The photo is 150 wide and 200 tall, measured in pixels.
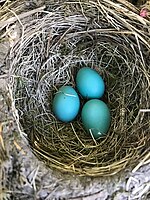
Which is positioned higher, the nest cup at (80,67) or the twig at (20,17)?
the twig at (20,17)

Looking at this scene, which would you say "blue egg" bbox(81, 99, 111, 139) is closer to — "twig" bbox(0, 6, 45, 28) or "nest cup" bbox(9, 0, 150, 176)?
"nest cup" bbox(9, 0, 150, 176)

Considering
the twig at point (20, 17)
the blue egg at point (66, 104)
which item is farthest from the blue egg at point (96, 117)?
the twig at point (20, 17)

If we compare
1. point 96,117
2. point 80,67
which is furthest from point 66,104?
point 80,67

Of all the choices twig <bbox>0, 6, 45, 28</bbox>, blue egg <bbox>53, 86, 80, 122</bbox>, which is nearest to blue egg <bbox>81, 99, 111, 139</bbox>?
blue egg <bbox>53, 86, 80, 122</bbox>

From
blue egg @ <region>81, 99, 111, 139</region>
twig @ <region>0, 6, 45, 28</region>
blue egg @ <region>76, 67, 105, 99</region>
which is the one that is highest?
twig @ <region>0, 6, 45, 28</region>

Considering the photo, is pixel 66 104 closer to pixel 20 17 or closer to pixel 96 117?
pixel 96 117

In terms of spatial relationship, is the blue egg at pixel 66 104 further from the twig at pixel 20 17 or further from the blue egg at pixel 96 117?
the twig at pixel 20 17
